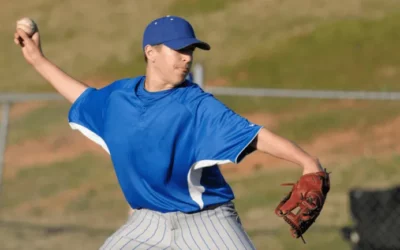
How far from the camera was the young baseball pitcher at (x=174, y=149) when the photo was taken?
189 inches

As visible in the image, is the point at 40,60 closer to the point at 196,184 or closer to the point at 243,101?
the point at 196,184

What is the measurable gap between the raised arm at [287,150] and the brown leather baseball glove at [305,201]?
0.04 meters

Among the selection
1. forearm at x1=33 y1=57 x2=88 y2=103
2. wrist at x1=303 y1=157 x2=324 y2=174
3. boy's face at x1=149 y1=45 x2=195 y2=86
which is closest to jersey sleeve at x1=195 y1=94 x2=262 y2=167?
boy's face at x1=149 y1=45 x2=195 y2=86

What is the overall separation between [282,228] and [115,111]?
5.57m

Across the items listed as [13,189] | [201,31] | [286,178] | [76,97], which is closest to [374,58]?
[201,31]

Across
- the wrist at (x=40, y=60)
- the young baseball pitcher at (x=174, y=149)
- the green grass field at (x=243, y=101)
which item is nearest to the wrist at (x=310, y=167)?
the young baseball pitcher at (x=174, y=149)

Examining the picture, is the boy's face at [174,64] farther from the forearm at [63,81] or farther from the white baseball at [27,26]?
the white baseball at [27,26]

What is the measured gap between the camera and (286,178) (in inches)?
522

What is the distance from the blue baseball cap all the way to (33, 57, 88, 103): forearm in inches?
24.7

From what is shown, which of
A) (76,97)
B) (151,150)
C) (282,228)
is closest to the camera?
(151,150)

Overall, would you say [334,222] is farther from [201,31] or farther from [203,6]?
[203,6]

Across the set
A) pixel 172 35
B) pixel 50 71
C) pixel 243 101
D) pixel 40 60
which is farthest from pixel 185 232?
pixel 243 101

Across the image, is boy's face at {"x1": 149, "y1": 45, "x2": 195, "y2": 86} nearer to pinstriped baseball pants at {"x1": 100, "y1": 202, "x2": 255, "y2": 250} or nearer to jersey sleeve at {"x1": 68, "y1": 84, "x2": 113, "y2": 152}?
jersey sleeve at {"x1": 68, "y1": 84, "x2": 113, "y2": 152}

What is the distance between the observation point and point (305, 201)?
176 inches
